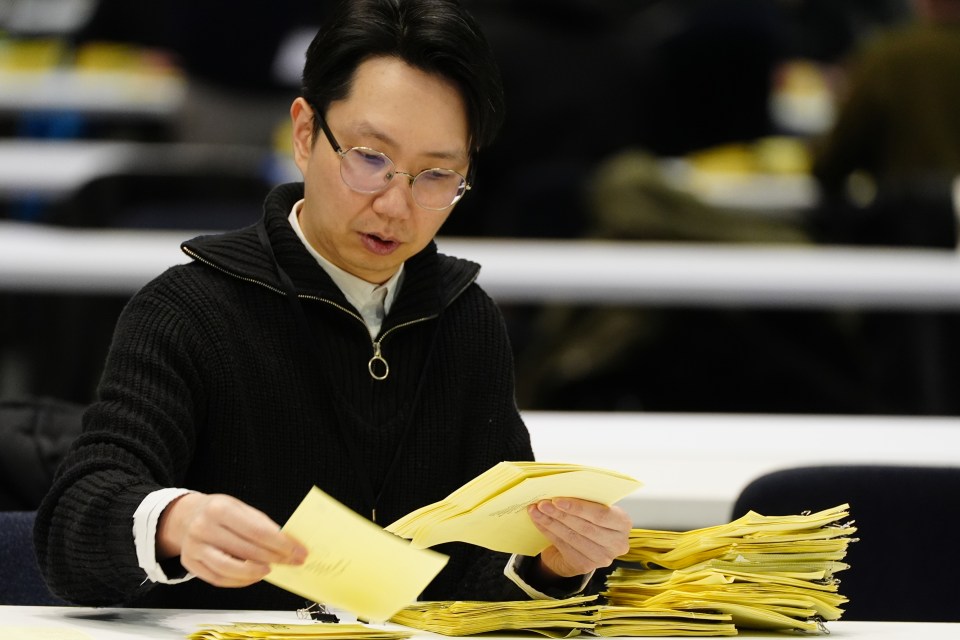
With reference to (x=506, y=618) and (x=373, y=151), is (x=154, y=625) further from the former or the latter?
(x=373, y=151)

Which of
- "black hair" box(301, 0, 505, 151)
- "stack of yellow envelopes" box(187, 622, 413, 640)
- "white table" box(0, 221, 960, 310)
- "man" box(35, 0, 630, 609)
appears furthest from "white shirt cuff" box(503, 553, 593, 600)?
"white table" box(0, 221, 960, 310)

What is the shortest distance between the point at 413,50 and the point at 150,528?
642mm

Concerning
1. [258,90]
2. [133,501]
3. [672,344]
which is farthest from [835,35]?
[133,501]

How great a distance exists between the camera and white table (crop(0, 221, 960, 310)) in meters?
3.48

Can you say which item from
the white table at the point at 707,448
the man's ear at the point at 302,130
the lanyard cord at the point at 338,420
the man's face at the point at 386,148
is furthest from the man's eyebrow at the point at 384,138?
the white table at the point at 707,448

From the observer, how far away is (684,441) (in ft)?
9.00

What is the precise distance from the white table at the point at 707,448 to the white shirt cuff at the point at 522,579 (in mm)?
565

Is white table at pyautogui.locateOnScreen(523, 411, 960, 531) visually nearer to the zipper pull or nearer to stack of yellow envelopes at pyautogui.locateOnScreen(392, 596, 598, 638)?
the zipper pull

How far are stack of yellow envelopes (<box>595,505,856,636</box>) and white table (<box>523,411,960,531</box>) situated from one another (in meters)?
0.66

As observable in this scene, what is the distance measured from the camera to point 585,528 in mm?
1511

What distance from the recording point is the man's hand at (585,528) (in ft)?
4.91

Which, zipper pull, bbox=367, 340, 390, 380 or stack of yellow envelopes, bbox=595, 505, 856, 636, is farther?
zipper pull, bbox=367, 340, 390, 380

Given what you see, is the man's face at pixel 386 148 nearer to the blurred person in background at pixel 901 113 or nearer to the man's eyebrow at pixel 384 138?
the man's eyebrow at pixel 384 138

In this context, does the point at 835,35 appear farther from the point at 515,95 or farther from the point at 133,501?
the point at 133,501
